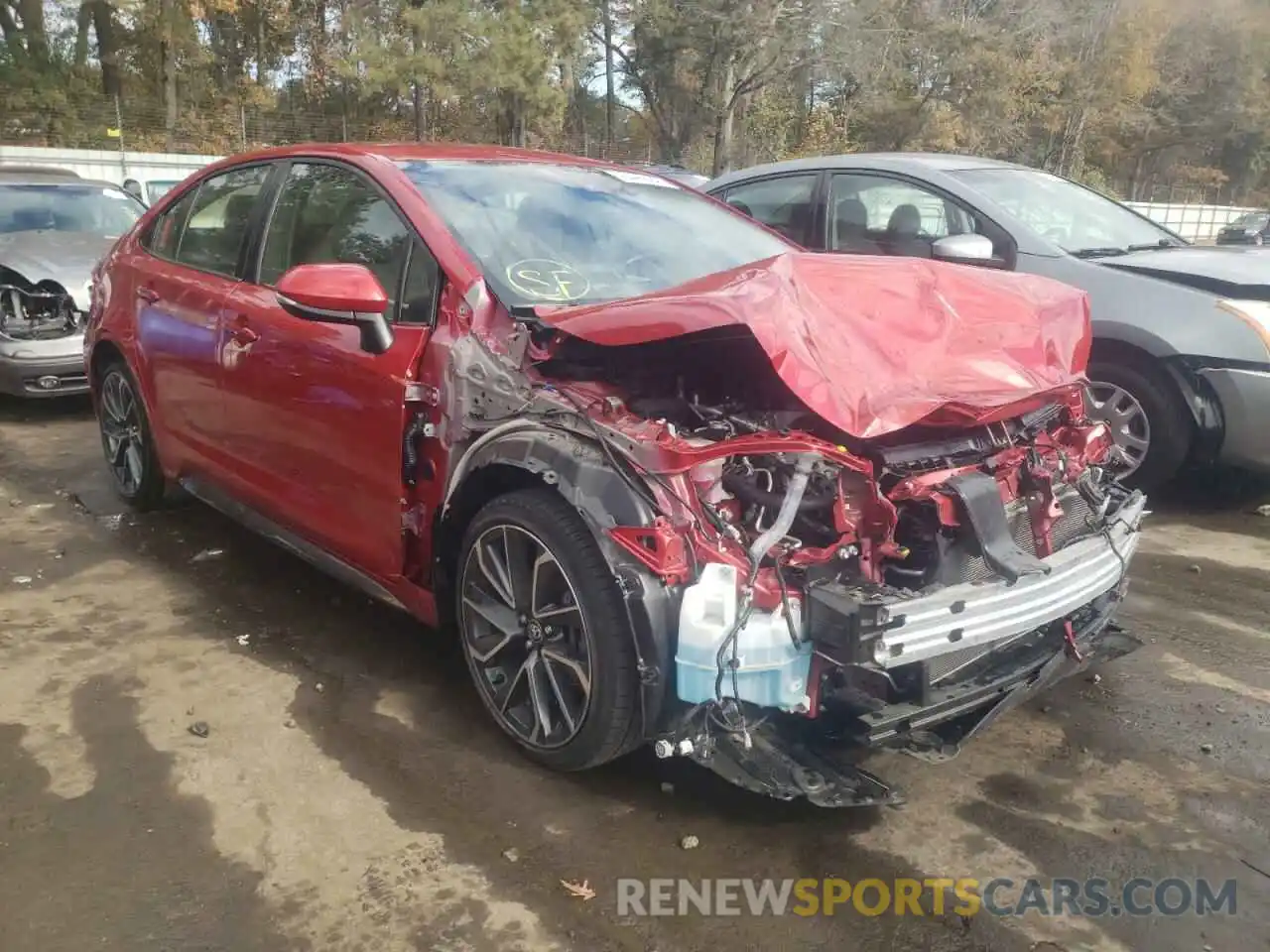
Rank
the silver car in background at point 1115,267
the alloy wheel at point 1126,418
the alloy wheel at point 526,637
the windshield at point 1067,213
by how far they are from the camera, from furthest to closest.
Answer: the windshield at point 1067,213, the alloy wheel at point 1126,418, the silver car in background at point 1115,267, the alloy wheel at point 526,637

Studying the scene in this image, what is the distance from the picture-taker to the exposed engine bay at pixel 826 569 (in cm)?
228

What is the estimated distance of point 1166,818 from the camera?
2.64m

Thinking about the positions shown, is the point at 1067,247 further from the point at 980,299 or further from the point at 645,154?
the point at 645,154

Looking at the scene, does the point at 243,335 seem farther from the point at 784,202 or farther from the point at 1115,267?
the point at 1115,267

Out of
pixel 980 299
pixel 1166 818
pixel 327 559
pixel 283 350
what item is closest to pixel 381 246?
pixel 283 350

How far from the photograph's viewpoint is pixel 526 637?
109 inches

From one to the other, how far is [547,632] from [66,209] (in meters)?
7.56

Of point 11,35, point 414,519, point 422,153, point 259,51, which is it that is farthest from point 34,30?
point 414,519

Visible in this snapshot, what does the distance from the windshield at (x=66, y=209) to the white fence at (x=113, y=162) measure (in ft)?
43.4

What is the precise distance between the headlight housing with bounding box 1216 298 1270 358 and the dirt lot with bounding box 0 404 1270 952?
1.45m

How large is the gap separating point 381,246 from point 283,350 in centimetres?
53

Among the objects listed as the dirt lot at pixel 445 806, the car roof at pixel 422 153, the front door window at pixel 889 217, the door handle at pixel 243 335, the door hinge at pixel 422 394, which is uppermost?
the car roof at pixel 422 153

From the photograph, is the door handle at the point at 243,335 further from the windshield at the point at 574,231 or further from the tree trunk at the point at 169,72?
the tree trunk at the point at 169,72

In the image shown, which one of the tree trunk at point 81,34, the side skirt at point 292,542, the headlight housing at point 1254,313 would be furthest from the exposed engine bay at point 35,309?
the tree trunk at point 81,34
